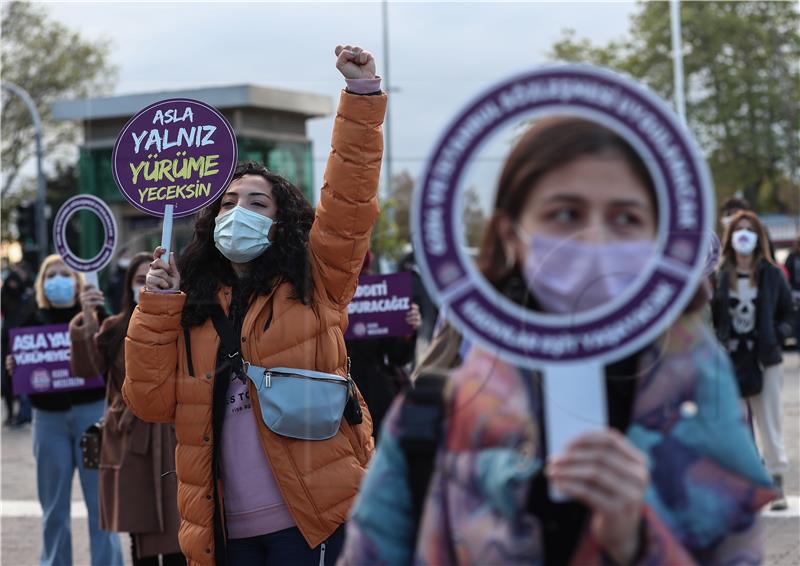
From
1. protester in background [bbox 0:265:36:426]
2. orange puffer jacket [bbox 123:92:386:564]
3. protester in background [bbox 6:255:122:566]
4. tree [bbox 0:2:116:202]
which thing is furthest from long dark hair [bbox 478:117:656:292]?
tree [bbox 0:2:116:202]

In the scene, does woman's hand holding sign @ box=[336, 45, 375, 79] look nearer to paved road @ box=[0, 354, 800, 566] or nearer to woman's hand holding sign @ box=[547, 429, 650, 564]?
woman's hand holding sign @ box=[547, 429, 650, 564]

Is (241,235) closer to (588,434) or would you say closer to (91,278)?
(588,434)

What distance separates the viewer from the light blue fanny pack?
3.55 metres

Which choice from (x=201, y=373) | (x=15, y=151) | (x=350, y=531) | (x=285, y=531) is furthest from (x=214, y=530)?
(x=15, y=151)

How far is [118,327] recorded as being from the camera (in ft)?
19.9

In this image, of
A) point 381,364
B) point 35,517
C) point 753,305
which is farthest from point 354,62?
point 35,517

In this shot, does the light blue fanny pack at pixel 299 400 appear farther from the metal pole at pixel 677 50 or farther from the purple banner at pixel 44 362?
the purple banner at pixel 44 362

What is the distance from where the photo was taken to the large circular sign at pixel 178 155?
372cm

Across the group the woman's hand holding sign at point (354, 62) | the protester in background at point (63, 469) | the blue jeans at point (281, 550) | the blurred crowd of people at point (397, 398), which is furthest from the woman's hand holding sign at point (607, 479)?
the protester in background at point (63, 469)

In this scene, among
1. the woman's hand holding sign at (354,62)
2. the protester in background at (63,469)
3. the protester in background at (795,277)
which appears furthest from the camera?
the protester in background at (795,277)

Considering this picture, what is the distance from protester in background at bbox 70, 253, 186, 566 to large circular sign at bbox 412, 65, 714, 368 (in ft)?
12.6

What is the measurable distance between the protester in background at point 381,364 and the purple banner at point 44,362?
1420mm

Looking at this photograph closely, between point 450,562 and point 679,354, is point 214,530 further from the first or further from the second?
point 679,354

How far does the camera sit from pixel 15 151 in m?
33.7
